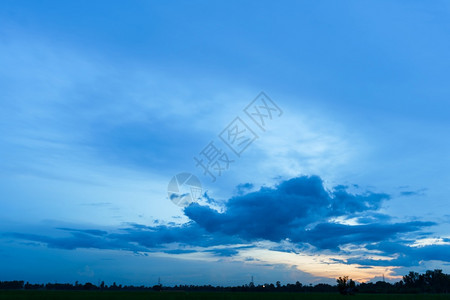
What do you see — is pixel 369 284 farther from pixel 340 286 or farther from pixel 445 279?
pixel 340 286

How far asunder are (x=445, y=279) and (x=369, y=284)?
34113 millimetres

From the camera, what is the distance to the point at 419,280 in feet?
614

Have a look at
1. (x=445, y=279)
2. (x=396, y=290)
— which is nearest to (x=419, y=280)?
(x=445, y=279)

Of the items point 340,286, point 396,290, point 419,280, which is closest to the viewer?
point 340,286

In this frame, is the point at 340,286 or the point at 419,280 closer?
the point at 340,286

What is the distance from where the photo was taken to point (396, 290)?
6471 inches

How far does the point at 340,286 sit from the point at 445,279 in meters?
104

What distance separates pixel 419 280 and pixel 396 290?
30495mm

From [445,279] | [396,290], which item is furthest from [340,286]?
[445,279]

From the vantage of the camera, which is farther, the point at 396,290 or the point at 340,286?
the point at 396,290

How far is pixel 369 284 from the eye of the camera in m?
196

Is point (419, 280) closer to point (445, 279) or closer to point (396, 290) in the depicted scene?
point (445, 279)

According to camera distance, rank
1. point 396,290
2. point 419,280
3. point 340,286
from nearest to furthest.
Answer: point 340,286 → point 396,290 → point 419,280

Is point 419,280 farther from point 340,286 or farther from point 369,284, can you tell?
point 340,286
